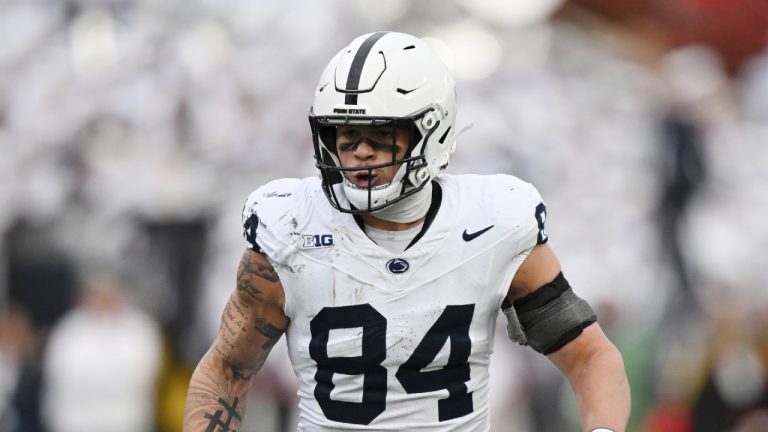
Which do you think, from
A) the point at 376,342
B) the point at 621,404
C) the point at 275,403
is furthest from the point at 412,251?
the point at 275,403

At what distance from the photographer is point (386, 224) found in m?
3.38

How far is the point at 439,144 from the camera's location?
Answer: 11.0ft

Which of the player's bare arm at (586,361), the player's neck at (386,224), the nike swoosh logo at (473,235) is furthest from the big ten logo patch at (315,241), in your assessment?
the player's bare arm at (586,361)

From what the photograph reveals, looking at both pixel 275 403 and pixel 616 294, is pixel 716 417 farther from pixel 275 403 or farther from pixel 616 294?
pixel 275 403

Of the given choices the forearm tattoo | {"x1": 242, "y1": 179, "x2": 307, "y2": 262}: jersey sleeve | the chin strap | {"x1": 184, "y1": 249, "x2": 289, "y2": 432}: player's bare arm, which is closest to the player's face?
the chin strap

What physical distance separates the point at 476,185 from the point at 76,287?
465 centimetres

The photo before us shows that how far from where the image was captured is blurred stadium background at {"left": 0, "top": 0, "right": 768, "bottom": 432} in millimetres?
7457

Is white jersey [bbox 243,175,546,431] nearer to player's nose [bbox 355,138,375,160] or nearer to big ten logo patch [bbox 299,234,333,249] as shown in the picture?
big ten logo patch [bbox 299,234,333,249]

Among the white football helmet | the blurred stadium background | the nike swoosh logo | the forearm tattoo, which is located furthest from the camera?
the blurred stadium background

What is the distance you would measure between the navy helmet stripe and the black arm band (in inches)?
27.3

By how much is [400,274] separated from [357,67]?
535 mm

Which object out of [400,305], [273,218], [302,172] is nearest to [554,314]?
[400,305]

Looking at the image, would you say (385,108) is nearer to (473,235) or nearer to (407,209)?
(407,209)

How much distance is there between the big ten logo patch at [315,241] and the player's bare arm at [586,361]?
0.49 m
